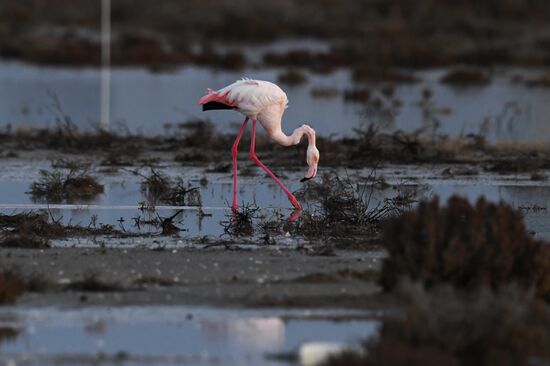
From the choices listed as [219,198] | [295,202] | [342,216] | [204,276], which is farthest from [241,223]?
[204,276]

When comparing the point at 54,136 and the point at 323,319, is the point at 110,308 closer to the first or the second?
the point at 323,319

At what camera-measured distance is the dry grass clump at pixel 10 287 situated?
1072cm

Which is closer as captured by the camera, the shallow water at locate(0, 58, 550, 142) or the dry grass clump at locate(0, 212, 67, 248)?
the dry grass clump at locate(0, 212, 67, 248)

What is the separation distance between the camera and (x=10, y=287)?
1081 centimetres

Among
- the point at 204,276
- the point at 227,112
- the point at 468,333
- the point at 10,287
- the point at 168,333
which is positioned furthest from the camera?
the point at 227,112

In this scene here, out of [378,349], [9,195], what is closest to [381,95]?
[9,195]

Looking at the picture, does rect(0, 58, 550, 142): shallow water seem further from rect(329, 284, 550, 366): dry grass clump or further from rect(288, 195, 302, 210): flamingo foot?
rect(329, 284, 550, 366): dry grass clump

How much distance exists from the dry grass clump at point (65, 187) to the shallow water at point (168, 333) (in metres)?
7.07

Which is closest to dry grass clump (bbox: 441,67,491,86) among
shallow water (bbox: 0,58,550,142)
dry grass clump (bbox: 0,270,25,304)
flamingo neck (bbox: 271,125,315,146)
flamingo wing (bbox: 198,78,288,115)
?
shallow water (bbox: 0,58,550,142)

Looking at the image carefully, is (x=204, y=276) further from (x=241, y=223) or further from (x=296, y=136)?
(x=296, y=136)

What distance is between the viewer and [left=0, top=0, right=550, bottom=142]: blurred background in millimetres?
31156

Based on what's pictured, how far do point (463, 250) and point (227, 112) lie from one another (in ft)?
74.9

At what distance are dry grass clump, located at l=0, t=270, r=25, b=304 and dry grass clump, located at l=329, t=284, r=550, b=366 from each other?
2970 millimetres

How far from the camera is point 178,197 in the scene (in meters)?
17.1
